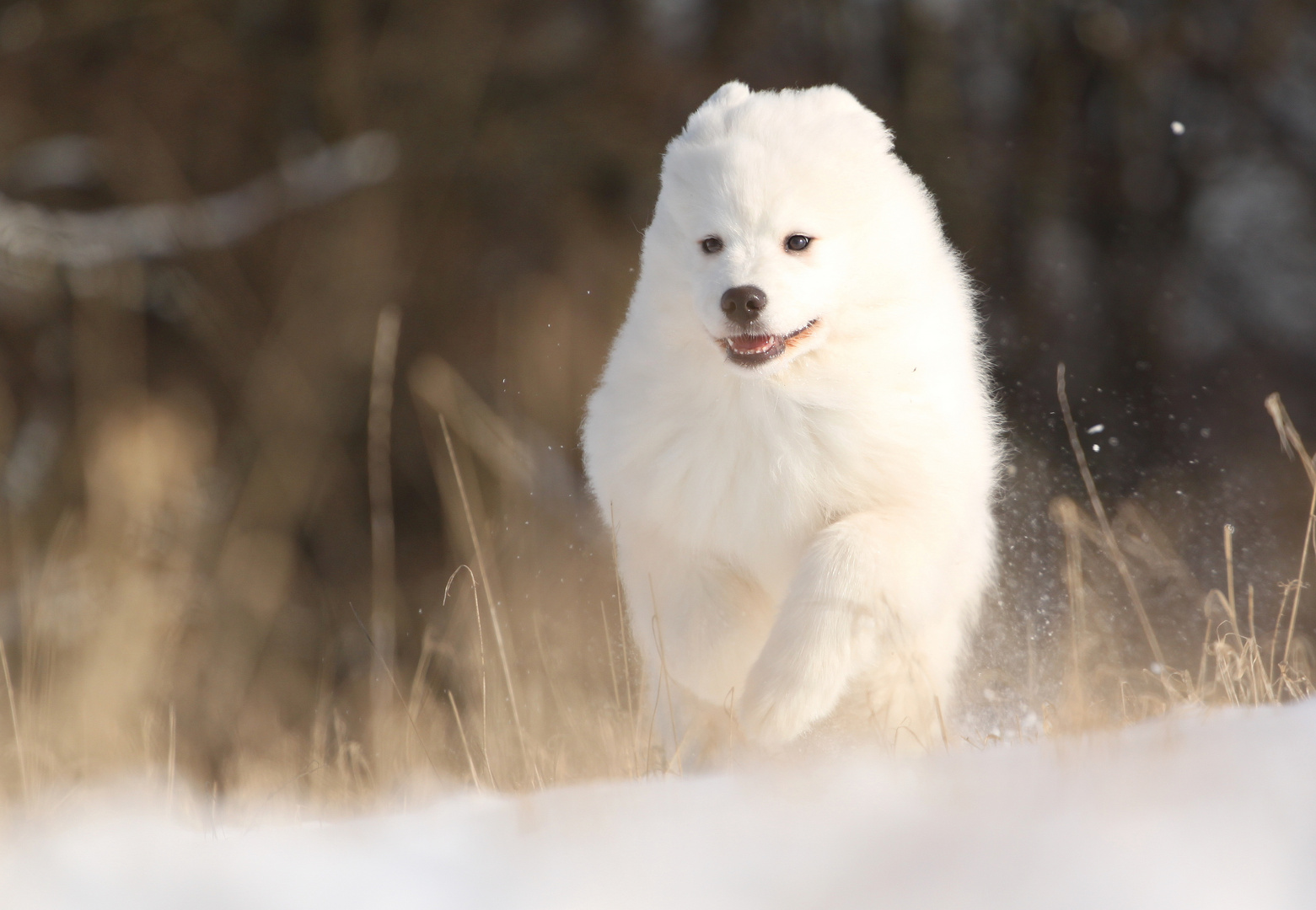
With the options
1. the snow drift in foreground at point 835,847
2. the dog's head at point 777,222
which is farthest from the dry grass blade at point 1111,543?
the snow drift in foreground at point 835,847

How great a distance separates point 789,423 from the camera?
3.29m

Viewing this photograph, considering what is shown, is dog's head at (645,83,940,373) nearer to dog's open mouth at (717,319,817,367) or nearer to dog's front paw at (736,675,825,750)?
dog's open mouth at (717,319,817,367)

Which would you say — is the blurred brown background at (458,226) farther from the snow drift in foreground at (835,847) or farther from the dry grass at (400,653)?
the snow drift in foreground at (835,847)

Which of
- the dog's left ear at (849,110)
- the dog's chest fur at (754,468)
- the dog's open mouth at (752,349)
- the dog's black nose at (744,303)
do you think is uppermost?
the dog's left ear at (849,110)

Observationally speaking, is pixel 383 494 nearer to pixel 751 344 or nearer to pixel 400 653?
pixel 400 653

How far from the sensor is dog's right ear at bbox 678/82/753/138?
338 centimetres

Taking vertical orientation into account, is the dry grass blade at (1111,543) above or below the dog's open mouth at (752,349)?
below

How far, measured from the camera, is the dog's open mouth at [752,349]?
3.08 m

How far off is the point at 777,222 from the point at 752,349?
1.04 ft

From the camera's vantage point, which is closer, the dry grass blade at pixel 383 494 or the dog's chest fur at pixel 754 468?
the dog's chest fur at pixel 754 468

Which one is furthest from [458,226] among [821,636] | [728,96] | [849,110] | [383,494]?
[821,636]

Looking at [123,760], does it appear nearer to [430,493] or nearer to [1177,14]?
[430,493]

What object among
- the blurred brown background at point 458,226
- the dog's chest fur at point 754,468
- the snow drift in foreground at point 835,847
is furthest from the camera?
the blurred brown background at point 458,226

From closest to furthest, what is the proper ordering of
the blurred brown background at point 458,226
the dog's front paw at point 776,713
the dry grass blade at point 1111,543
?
1. the dry grass blade at point 1111,543
2. the dog's front paw at point 776,713
3. the blurred brown background at point 458,226
